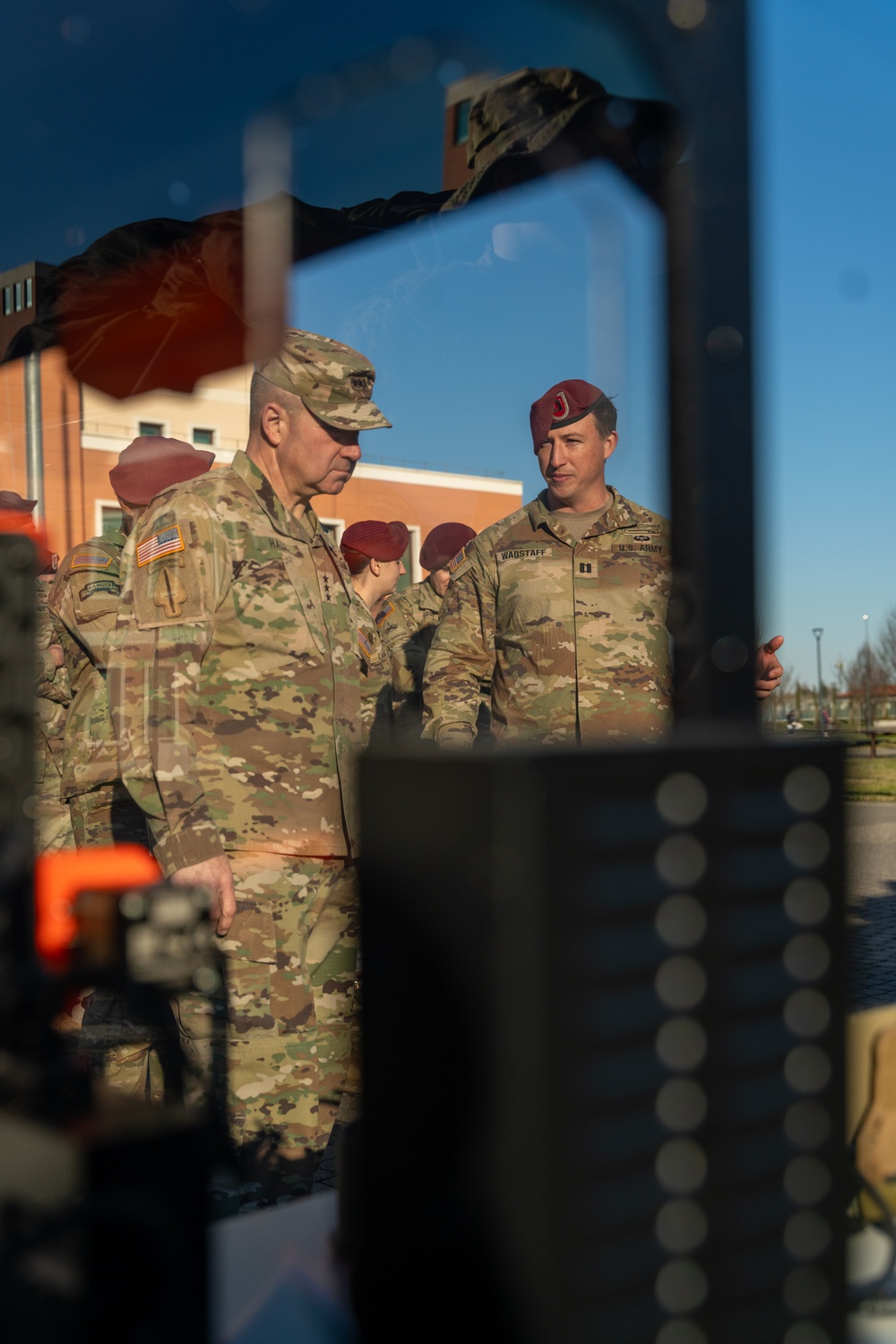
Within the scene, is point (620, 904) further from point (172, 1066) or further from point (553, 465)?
point (553, 465)

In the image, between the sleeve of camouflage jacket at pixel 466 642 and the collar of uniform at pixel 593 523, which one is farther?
the sleeve of camouflage jacket at pixel 466 642

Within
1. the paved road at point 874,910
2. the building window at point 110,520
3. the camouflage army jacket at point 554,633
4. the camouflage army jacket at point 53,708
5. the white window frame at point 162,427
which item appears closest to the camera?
the paved road at point 874,910

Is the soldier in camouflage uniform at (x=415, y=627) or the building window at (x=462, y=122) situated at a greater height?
the building window at (x=462, y=122)

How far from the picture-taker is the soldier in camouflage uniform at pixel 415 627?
3.27 meters

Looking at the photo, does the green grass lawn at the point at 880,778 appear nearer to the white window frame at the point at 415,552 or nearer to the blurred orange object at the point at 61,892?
the white window frame at the point at 415,552

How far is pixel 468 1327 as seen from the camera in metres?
0.66

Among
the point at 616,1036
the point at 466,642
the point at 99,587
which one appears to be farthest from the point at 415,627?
the point at 616,1036

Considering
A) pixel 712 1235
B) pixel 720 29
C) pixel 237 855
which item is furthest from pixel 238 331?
pixel 712 1235

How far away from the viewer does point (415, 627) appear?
12.5ft

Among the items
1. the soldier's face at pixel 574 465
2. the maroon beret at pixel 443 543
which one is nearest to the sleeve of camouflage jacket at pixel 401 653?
the maroon beret at pixel 443 543

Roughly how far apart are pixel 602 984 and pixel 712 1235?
0.17 metres

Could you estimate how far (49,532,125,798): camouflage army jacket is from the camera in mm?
2916

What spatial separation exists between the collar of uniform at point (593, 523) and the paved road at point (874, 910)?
82 centimetres

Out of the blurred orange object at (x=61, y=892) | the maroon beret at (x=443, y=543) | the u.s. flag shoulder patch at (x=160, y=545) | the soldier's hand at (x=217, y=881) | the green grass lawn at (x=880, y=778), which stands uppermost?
the maroon beret at (x=443, y=543)
